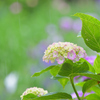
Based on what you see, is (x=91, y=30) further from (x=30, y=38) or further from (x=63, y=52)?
(x=30, y=38)

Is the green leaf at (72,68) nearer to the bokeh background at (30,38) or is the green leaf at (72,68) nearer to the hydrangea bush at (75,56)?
the hydrangea bush at (75,56)

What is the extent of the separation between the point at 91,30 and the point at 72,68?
3.0 inches

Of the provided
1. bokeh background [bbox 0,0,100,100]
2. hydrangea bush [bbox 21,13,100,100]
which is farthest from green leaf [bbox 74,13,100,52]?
bokeh background [bbox 0,0,100,100]

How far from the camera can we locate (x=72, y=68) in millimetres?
496

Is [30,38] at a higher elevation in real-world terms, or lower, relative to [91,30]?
higher

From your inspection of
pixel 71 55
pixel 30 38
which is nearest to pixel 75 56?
pixel 71 55

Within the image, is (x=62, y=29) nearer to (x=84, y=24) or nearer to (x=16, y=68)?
(x=16, y=68)

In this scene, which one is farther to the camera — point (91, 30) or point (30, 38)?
point (30, 38)

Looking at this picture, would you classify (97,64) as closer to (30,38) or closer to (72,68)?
(72,68)

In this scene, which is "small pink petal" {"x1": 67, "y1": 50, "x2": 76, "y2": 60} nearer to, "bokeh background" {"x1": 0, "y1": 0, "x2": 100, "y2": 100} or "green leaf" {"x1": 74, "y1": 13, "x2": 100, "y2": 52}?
"green leaf" {"x1": 74, "y1": 13, "x2": 100, "y2": 52}

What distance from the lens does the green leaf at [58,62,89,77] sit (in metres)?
0.49

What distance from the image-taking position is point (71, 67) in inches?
19.5

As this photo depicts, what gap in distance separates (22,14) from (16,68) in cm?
184

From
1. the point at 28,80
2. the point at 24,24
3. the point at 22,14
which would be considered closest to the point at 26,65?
the point at 28,80
